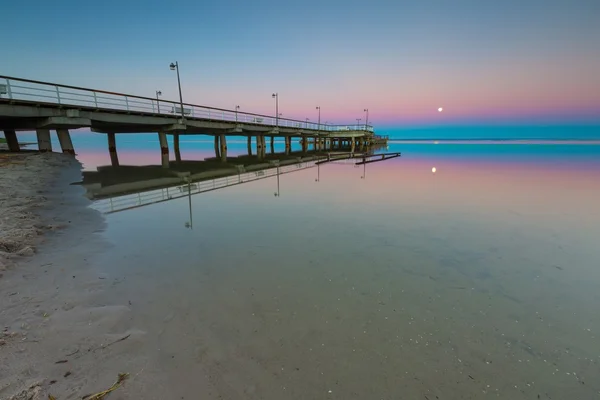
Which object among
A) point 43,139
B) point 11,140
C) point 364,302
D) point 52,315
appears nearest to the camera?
point 52,315

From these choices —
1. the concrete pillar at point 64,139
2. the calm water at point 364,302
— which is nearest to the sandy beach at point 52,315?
the calm water at point 364,302

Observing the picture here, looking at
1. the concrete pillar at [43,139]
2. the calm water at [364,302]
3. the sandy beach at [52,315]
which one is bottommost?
the calm water at [364,302]

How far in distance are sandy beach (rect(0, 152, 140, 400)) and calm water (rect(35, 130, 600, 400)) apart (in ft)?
1.41

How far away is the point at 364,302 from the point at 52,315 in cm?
464

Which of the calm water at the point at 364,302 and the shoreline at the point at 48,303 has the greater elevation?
the shoreline at the point at 48,303

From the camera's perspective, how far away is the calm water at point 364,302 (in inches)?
118

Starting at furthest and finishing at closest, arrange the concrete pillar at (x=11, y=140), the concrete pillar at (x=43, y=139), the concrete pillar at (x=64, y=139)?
the concrete pillar at (x=11, y=140) < the concrete pillar at (x=64, y=139) < the concrete pillar at (x=43, y=139)

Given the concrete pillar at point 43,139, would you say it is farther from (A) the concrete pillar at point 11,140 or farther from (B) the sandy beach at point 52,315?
(B) the sandy beach at point 52,315

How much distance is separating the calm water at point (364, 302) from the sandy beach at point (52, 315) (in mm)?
Answer: 430

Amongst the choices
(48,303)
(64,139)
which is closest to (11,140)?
(64,139)

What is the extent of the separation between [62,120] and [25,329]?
74.7 feet

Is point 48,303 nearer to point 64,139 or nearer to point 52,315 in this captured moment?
point 52,315

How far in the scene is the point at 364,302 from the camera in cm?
452

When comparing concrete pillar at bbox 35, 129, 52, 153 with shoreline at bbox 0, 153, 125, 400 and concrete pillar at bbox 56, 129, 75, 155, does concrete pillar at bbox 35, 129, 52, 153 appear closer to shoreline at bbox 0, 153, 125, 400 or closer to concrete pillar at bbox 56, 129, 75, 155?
concrete pillar at bbox 56, 129, 75, 155
